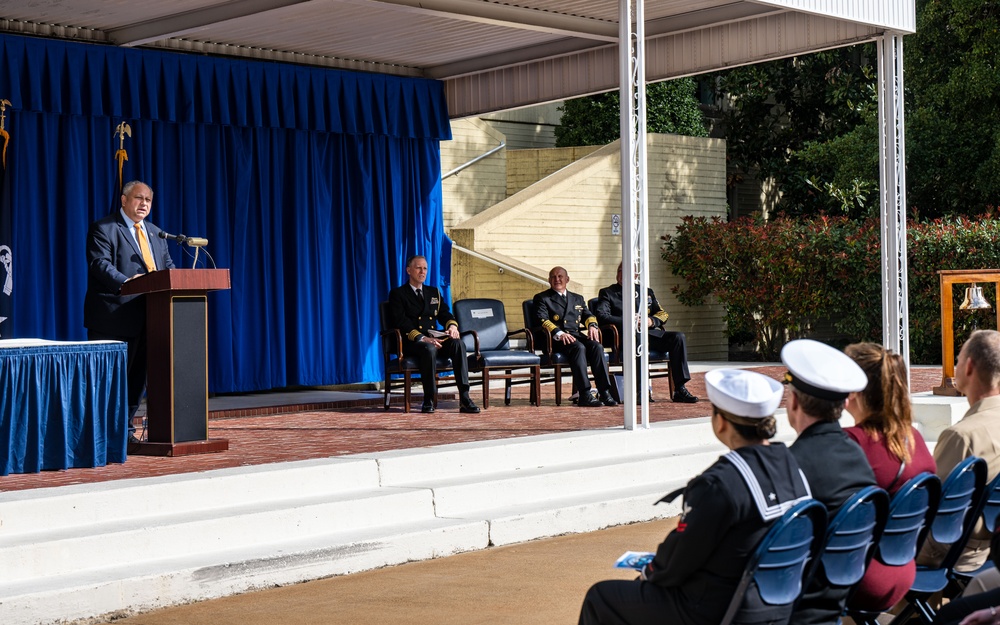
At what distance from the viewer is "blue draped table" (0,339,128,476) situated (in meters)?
7.12

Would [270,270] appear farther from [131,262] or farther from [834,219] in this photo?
[834,219]

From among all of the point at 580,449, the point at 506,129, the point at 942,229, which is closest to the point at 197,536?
the point at 580,449

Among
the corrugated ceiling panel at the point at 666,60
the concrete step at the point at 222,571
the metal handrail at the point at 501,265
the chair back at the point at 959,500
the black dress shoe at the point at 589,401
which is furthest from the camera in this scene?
the metal handrail at the point at 501,265

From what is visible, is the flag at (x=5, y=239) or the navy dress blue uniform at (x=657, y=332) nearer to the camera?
the flag at (x=5, y=239)

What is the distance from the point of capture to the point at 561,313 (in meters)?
11.6

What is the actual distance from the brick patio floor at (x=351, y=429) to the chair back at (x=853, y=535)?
430 centimetres

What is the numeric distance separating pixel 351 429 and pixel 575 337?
7.93 feet

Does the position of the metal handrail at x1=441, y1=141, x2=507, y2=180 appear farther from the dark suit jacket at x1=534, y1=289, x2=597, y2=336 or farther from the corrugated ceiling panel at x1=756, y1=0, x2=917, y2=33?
the corrugated ceiling panel at x1=756, y1=0, x2=917, y2=33

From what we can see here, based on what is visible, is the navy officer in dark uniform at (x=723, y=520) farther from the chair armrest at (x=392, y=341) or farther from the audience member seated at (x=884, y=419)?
the chair armrest at (x=392, y=341)

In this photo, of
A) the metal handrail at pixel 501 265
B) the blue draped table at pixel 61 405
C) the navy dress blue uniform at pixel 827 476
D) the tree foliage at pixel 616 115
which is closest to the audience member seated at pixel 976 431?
the navy dress blue uniform at pixel 827 476

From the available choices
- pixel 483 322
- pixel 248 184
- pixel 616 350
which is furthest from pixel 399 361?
pixel 248 184

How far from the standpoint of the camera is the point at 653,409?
10922 mm

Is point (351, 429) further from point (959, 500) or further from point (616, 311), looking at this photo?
point (959, 500)

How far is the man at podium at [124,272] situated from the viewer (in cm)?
810
